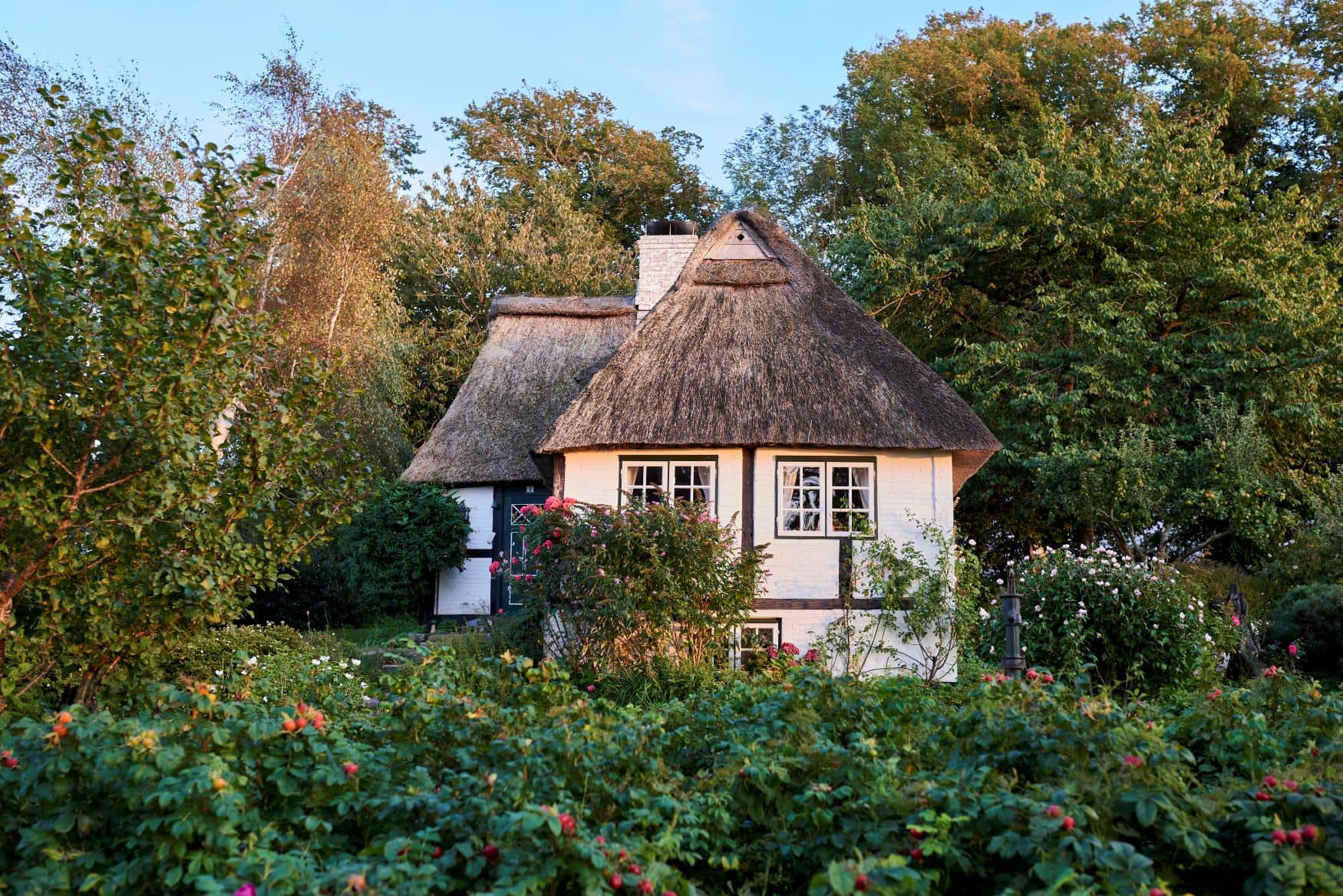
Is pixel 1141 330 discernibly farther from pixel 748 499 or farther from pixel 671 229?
pixel 748 499

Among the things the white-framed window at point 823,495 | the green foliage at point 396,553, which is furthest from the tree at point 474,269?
the white-framed window at point 823,495

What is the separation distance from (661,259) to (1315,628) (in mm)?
10044

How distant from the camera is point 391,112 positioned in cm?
2769

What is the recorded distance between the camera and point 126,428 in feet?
18.1

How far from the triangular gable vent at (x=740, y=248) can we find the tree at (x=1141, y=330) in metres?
4.99

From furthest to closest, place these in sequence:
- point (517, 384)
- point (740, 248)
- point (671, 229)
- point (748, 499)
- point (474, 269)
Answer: point (474, 269), point (517, 384), point (671, 229), point (740, 248), point (748, 499)

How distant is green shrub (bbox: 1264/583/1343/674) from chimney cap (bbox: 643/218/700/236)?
31.7 ft

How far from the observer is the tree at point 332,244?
2156 cm

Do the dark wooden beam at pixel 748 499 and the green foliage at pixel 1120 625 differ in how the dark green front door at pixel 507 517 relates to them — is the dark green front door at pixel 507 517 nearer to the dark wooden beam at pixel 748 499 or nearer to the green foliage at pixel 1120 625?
the dark wooden beam at pixel 748 499

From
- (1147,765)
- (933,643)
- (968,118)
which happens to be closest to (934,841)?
(1147,765)

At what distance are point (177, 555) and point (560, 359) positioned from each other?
564 inches

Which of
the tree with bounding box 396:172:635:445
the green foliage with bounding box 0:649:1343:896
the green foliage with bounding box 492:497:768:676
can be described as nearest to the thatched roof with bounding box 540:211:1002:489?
the green foliage with bounding box 492:497:768:676

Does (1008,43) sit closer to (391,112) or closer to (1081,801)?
(391,112)

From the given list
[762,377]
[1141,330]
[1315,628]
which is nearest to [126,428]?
[762,377]
